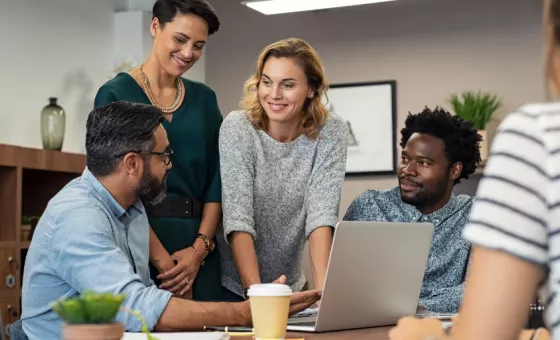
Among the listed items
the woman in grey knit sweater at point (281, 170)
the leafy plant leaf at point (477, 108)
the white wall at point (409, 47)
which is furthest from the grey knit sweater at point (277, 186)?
the white wall at point (409, 47)

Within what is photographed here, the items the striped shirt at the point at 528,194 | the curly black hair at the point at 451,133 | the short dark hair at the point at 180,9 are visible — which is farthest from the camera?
the curly black hair at the point at 451,133

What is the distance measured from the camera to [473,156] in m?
3.03

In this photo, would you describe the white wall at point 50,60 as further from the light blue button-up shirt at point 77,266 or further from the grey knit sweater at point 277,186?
the light blue button-up shirt at point 77,266

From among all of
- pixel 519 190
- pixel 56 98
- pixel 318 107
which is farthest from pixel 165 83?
pixel 56 98

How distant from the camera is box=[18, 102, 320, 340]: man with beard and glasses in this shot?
5.75 ft

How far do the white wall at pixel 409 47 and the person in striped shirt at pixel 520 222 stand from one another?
14.9ft

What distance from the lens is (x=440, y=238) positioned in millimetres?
2656

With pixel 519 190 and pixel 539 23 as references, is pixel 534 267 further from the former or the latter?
pixel 539 23

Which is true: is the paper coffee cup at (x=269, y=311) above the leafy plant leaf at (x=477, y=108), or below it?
below

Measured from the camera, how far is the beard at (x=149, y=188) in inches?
81.0

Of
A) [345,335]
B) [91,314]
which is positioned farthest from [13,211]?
[91,314]

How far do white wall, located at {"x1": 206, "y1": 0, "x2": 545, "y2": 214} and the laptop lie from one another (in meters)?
3.46

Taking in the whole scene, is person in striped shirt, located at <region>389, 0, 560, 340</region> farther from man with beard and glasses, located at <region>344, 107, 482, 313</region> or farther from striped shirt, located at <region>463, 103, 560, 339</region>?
man with beard and glasses, located at <region>344, 107, 482, 313</region>

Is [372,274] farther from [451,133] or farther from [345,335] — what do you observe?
[451,133]
